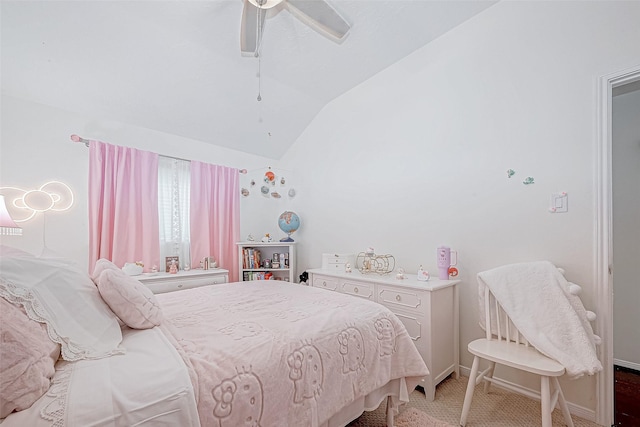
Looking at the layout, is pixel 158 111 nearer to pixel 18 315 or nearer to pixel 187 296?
pixel 187 296

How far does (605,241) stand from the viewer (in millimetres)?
1758

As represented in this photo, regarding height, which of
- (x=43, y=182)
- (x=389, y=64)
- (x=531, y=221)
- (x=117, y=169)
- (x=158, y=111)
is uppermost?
(x=389, y=64)

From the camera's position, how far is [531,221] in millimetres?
2061

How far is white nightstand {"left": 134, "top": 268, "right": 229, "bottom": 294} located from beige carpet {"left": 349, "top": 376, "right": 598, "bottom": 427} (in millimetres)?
2171

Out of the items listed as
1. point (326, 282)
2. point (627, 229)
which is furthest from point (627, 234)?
point (326, 282)

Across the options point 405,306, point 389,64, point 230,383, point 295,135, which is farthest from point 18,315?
point 295,135

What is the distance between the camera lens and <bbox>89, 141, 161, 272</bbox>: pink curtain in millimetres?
2705

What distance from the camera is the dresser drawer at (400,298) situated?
6.93 ft

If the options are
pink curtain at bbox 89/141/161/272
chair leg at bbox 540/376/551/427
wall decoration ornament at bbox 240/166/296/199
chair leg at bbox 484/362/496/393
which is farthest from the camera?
wall decoration ornament at bbox 240/166/296/199

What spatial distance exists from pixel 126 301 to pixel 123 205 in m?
2.09

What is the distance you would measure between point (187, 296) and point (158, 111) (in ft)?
6.89

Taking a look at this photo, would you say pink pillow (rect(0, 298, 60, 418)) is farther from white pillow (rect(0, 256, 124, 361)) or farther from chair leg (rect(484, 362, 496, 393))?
chair leg (rect(484, 362, 496, 393))

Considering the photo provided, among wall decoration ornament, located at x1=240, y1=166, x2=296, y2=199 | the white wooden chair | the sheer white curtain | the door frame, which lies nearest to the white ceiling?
the sheer white curtain

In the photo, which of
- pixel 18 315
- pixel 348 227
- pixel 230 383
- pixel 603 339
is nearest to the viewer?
pixel 18 315
